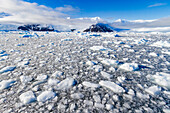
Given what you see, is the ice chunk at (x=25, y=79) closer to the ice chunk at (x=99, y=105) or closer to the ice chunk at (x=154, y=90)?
the ice chunk at (x=99, y=105)

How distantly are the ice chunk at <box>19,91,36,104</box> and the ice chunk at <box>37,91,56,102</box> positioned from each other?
9 cm

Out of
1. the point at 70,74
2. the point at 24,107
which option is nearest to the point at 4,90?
the point at 24,107

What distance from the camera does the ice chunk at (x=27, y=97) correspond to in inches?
52.5

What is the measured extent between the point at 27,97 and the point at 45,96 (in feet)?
0.84

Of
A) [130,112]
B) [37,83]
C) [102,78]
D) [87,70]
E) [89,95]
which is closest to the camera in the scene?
[130,112]

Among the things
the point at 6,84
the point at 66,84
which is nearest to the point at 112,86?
the point at 66,84

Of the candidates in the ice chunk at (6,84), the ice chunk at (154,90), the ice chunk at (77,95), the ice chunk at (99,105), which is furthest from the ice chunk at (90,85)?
the ice chunk at (6,84)

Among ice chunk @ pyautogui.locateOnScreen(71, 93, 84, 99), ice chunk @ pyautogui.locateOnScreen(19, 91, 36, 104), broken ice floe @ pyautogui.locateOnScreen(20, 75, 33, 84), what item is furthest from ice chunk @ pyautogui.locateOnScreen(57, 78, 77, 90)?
broken ice floe @ pyautogui.locateOnScreen(20, 75, 33, 84)

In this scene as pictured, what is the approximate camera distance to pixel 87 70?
7.71 feet

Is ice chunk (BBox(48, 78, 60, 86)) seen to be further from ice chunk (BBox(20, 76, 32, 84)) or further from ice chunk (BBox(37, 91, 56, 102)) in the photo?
ice chunk (BBox(20, 76, 32, 84))

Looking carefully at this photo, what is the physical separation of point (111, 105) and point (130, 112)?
23cm

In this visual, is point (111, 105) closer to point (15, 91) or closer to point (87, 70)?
point (87, 70)

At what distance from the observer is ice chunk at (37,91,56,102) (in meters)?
1.36

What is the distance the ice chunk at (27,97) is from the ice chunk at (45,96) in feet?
0.29
